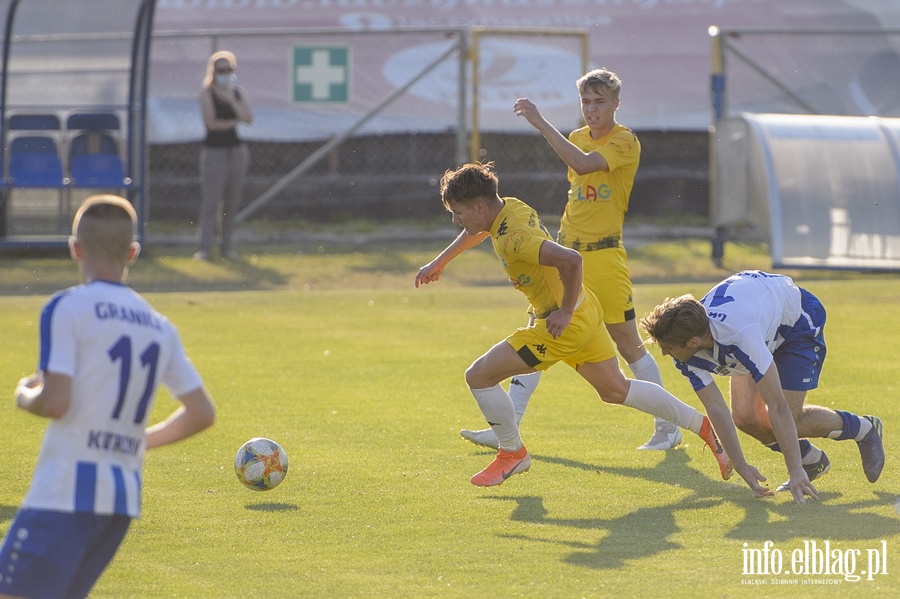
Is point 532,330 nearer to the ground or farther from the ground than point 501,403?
farther from the ground

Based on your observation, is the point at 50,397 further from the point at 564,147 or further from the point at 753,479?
the point at 564,147

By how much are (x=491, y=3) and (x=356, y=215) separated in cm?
483

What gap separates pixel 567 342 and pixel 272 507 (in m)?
1.60

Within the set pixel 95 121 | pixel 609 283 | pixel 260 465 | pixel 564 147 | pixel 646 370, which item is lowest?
pixel 260 465

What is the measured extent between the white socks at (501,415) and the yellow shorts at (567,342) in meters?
0.23

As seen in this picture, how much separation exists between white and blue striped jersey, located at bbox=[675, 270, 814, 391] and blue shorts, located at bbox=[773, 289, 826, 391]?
0.07ft

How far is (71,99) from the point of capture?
1745cm

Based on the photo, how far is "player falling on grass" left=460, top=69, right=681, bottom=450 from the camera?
725 centimetres

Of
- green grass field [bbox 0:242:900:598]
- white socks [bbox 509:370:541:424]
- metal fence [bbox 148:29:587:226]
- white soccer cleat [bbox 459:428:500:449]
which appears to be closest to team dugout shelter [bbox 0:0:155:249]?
metal fence [bbox 148:29:587:226]

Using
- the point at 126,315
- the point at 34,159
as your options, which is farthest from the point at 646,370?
the point at 34,159

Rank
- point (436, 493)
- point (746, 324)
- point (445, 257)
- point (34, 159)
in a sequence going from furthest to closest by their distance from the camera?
point (34, 159)
point (445, 257)
point (436, 493)
point (746, 324)

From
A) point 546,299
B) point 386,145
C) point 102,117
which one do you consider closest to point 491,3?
point 386,145

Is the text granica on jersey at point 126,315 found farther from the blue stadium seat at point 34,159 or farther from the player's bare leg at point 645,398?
the blue stadium seat at point 34,159

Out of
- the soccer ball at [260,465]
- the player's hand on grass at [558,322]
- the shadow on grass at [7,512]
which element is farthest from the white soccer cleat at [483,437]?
the shadow on grass at [7,512]
